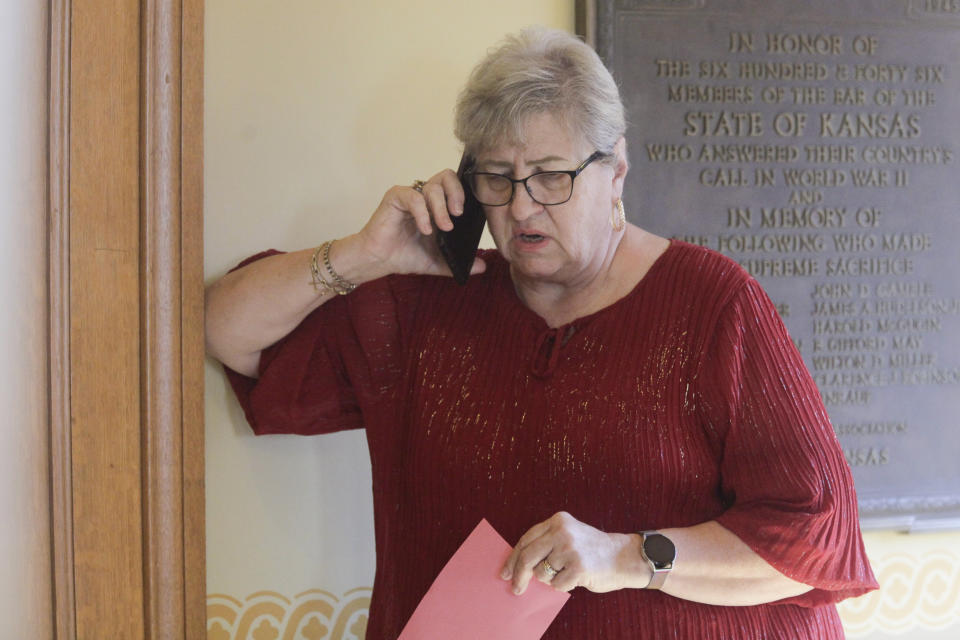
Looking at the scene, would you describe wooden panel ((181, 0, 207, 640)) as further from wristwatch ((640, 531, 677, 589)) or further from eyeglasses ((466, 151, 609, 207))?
wristwatch ((640, 531, 677, 589))

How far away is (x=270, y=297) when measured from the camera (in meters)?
1.43

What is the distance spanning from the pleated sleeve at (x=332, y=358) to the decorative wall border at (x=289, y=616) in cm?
39

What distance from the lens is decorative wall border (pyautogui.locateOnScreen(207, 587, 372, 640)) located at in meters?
1.66

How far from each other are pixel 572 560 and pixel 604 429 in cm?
23

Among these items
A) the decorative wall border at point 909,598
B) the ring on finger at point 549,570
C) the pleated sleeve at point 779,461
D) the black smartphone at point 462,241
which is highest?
the black smartphone at point 462,241

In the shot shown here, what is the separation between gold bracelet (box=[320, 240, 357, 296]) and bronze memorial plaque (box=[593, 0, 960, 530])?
65 centimetres

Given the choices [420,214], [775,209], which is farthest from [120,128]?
[775,209]

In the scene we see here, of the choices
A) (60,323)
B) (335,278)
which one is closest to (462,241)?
(335,278)

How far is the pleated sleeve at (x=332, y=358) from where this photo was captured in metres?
1.49

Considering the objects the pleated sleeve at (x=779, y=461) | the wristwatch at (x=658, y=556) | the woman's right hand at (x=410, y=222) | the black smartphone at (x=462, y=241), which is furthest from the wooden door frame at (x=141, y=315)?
the pleated sleeve at (x=779, y=461)

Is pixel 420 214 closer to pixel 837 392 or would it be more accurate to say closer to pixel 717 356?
pixel 717 356

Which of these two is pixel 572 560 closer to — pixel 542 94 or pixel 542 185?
pixel 542 185

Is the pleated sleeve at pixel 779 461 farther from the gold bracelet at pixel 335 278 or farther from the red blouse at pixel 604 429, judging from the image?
the gold bracelet at pixel 335 278

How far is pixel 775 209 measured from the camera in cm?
184
